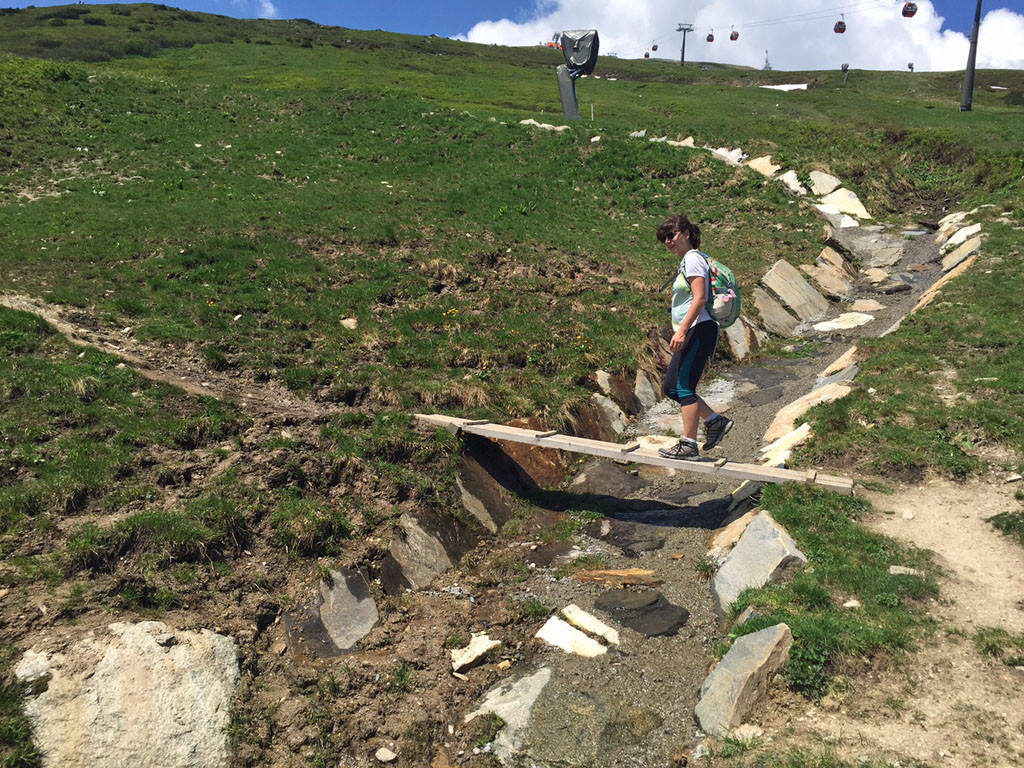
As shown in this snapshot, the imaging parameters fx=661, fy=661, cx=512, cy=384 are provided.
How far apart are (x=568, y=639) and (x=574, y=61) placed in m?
37.1

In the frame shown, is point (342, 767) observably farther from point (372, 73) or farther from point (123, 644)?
point (372, 73)

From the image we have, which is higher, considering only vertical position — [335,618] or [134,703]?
[134,703]

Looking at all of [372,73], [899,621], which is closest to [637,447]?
[899,621]

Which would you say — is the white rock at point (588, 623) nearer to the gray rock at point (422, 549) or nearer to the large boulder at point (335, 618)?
the gray rock at point (422, 549)

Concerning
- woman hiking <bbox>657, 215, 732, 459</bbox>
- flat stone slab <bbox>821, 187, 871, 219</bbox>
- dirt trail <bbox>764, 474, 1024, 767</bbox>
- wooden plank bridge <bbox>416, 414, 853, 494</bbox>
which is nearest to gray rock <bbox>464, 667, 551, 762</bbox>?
dirt trail <bbox>764, 474, 1024, 767</bbox>

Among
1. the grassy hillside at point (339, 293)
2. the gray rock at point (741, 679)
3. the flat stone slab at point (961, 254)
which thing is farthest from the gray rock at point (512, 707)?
the flat stone slab at point (961, 254)

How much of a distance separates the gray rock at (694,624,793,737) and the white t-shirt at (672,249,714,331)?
4.10m

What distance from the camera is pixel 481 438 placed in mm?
11094

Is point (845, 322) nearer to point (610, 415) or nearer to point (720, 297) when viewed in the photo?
point (610, 415)

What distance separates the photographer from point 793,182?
95.3 ft

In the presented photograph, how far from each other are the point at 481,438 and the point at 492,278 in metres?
7.88

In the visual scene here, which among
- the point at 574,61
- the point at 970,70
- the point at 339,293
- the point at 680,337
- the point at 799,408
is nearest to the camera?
the point at 680,337

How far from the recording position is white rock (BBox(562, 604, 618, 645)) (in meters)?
7.61

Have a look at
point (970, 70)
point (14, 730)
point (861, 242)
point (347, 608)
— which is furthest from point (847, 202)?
point (970, 70)
